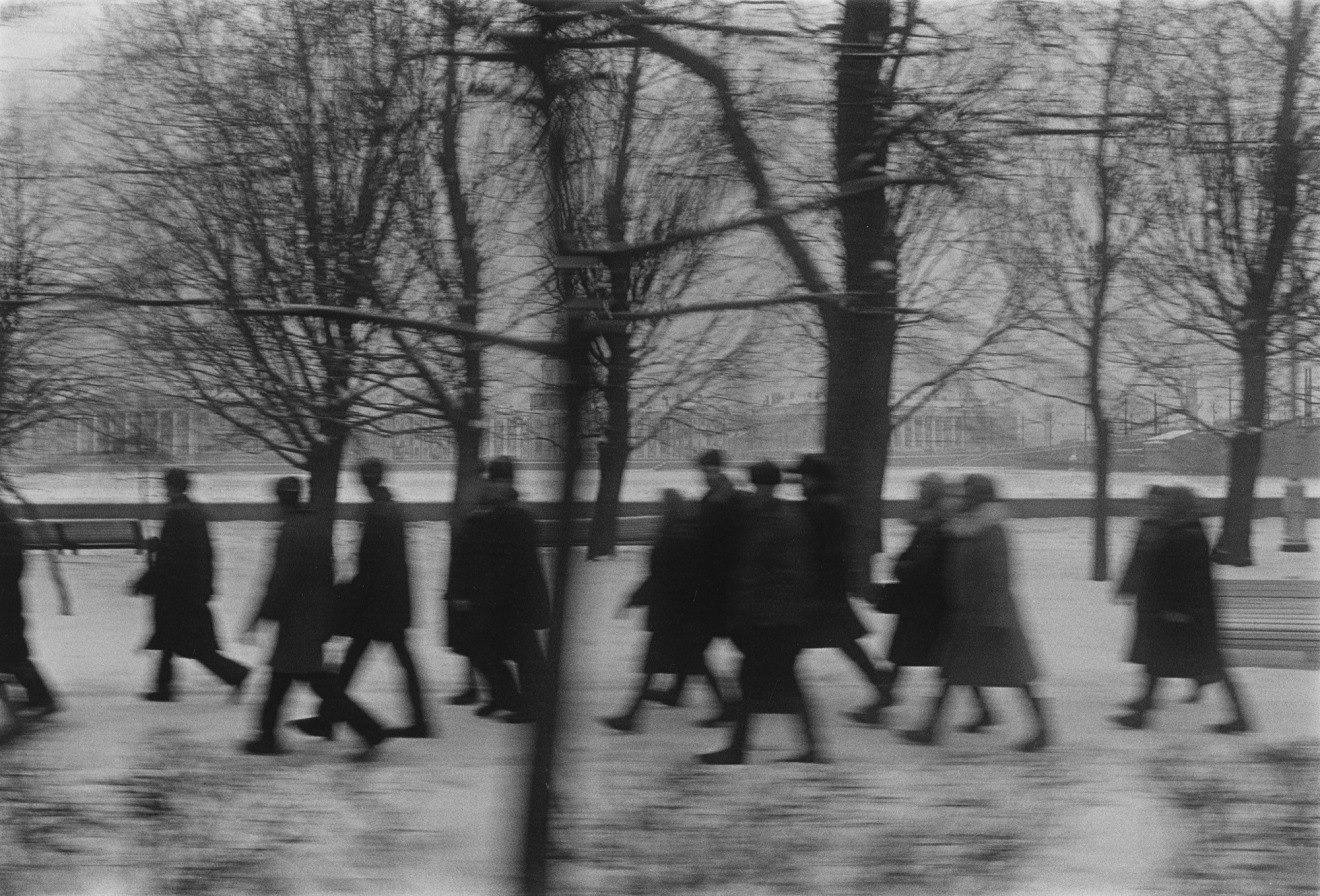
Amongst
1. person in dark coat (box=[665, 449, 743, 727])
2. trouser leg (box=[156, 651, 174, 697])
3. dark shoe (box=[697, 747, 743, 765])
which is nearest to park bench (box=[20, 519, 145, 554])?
trouser leg (box=[156, 651, 174, 697])

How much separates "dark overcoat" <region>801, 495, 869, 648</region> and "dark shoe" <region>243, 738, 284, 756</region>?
278 cm

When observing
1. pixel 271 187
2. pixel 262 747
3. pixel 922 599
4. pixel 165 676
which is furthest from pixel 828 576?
pixel 165 676

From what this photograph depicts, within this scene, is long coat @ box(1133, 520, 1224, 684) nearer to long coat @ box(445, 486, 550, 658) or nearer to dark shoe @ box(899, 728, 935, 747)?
dark shoe @ box(899, 728, 935, 747)

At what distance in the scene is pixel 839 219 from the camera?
23.4 ft

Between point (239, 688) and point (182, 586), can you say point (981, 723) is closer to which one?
point (239, 688)

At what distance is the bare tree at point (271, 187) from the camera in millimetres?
6898

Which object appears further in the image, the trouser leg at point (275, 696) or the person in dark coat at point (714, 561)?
the person in dark coat at point (714, 561)

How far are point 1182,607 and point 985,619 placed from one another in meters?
1.42

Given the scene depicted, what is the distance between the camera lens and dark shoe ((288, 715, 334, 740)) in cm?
723

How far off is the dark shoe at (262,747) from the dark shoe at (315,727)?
0.41 m

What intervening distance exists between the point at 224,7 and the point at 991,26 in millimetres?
5424

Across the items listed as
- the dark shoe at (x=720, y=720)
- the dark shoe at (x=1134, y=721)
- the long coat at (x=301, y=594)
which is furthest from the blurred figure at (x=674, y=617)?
the dark shoe at (x=1134, y=721)

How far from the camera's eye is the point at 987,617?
7238 millimetres

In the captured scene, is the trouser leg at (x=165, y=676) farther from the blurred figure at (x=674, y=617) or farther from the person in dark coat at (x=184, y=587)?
the blurred figure at (x=674, y=617)
